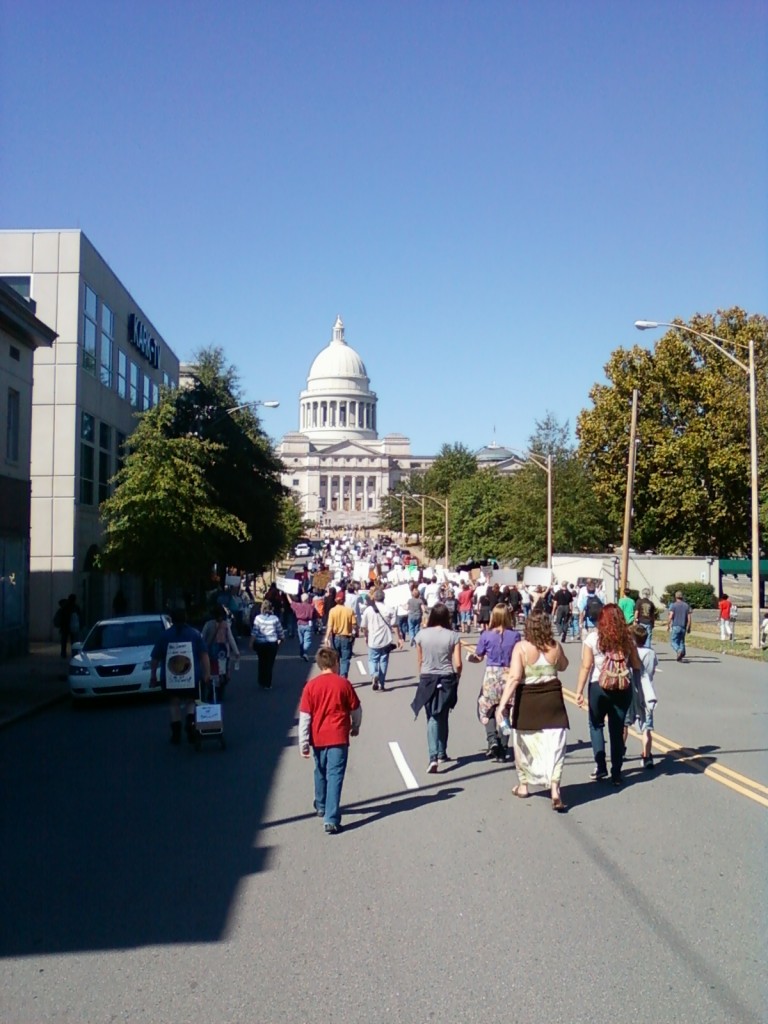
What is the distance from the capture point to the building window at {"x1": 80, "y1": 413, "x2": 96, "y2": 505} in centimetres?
3378

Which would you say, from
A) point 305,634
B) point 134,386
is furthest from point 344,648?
point 134,386

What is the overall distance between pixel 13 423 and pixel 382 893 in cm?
2137

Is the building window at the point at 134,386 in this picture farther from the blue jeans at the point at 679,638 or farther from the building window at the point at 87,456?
the blue jeans at the point at 679,638

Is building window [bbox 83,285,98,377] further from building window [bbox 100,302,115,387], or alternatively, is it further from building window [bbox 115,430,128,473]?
building window [bbox 115,430,128,473]

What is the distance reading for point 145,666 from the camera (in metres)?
18.0

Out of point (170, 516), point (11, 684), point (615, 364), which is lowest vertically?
point (11, 684)

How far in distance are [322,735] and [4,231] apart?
2795 cm

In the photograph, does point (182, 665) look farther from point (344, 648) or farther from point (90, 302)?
point (90, 302)

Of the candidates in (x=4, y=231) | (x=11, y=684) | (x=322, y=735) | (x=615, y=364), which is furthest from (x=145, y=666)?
(x=615, y=364)

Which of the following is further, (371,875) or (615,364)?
(615,364)

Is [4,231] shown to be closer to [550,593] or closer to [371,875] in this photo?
[550,593]

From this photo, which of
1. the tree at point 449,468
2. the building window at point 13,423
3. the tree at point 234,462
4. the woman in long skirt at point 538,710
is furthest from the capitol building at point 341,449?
the woman in long skirt at point 538,710

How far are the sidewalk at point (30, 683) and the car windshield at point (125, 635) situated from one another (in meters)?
1.12

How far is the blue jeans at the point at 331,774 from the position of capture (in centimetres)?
855
